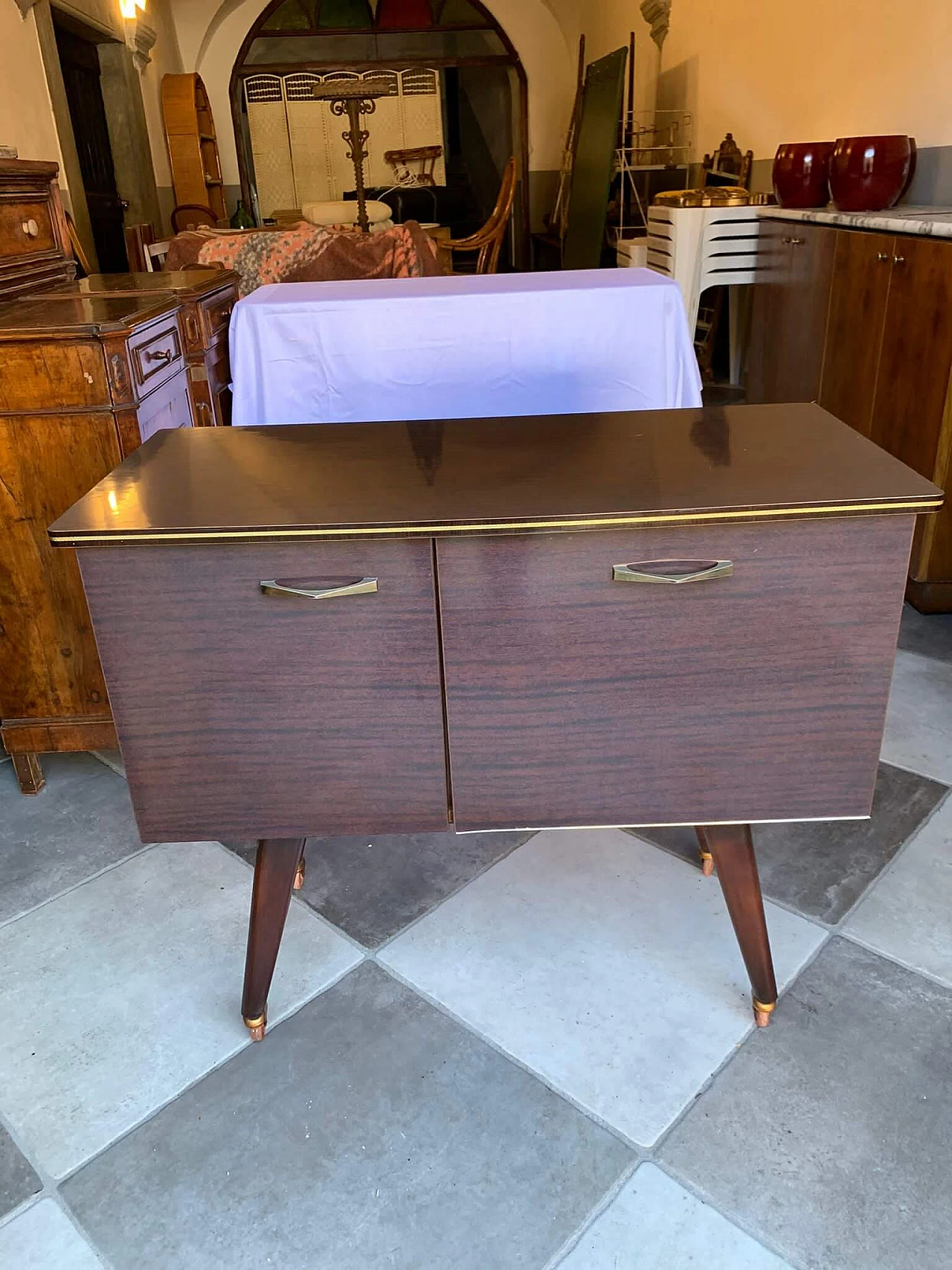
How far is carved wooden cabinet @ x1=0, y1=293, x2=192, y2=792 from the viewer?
59.1 inches

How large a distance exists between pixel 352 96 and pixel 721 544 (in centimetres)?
393

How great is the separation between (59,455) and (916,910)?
1.58 meters

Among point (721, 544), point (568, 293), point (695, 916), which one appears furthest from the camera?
point (568, 293)

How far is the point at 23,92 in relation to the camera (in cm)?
423

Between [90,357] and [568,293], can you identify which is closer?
[90,357]

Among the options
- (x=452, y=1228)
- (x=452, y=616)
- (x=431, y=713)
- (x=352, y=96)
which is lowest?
A: (x=452, y=1228)

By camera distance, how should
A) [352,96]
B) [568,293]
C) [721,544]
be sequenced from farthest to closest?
[352,96], [568,293], [721,544]

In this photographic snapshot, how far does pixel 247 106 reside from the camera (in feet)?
26.8

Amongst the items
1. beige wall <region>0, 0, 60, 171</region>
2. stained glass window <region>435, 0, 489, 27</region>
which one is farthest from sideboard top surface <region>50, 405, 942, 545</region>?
stained glass window <region>435, 0, 489, 27</region>

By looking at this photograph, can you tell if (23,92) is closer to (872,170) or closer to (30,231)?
(30,231)

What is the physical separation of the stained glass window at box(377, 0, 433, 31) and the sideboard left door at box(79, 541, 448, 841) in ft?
28.9

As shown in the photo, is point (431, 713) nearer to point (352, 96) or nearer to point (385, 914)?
point (385, 914)

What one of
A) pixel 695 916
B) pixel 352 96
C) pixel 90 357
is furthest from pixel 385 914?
pixel 352 96

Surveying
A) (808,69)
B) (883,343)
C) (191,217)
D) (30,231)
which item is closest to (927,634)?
(883,343)
